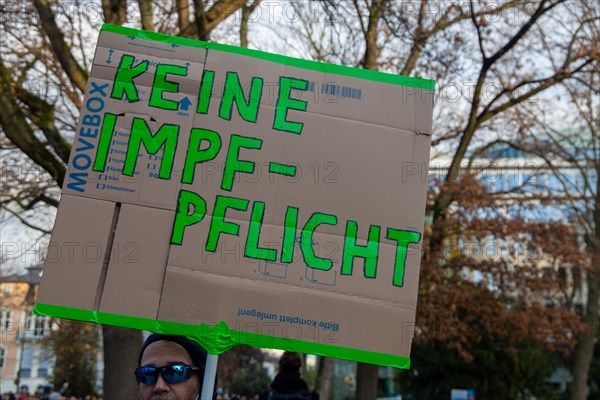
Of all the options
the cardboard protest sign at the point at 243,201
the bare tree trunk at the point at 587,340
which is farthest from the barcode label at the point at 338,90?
the bare tree trunk at the point at 587,340

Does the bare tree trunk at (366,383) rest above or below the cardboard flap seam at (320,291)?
below

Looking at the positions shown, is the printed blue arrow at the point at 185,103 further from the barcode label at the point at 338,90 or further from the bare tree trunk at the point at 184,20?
the bare tree trunk at the point at 184,20

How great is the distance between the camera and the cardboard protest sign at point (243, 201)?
147 inches

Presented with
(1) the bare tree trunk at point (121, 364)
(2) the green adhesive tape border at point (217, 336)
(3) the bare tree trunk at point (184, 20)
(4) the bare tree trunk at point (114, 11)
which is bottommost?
(1) the bare tree trunk at point (121, 364)

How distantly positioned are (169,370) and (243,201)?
3.26 ft

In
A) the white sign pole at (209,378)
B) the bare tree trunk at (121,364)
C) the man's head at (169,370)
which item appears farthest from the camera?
the bare tree trunk at (121,364)

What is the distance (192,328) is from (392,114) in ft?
5.03

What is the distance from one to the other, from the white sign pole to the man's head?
0.03m

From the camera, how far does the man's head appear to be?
320 cm

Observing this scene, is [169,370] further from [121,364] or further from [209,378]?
[121,364]

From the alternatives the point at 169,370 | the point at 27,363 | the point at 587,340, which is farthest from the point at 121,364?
the point at 27,363

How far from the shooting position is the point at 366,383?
16.5 metres

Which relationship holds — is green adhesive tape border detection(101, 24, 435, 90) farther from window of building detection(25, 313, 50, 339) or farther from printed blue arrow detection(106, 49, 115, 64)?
window of building detection(25, 313, 50, 339)

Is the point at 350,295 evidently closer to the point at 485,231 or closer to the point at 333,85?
the point at 333,85
